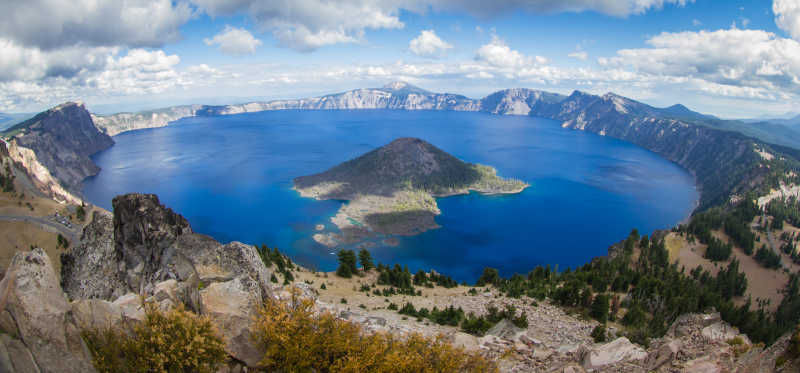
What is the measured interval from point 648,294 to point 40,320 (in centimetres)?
6762

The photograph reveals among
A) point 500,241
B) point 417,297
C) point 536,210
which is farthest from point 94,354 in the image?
point 536,210

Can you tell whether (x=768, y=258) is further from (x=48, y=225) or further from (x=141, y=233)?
(x=48, y=225)

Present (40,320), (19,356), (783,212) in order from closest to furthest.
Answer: (19,356) < (40,320) < (783,212)

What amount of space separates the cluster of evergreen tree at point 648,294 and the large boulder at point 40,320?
37.6 m

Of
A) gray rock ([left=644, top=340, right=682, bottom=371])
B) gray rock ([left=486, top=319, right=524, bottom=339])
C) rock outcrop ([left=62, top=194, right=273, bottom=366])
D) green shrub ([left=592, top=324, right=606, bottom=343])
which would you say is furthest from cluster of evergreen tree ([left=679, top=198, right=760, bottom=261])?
rock outcrop ([left=62, top=194, right=273, bottom=366])

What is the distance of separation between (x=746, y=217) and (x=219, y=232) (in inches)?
8466

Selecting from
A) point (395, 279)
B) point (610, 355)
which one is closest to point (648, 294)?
point (395, 279)

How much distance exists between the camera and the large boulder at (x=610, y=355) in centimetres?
2177

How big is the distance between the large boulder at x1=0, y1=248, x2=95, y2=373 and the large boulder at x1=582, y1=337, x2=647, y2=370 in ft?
84.3

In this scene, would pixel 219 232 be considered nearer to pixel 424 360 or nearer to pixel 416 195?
pixel 416 195

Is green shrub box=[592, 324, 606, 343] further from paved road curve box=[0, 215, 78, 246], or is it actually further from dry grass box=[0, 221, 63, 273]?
paved road curve box=[0, 215, 78, 246]

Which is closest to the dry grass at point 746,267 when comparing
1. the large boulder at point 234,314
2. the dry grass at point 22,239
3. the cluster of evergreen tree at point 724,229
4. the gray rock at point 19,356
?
the cluster of evergreen tree at point 724,229

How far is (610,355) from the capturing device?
22344 millimetres

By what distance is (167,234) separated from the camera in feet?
113
